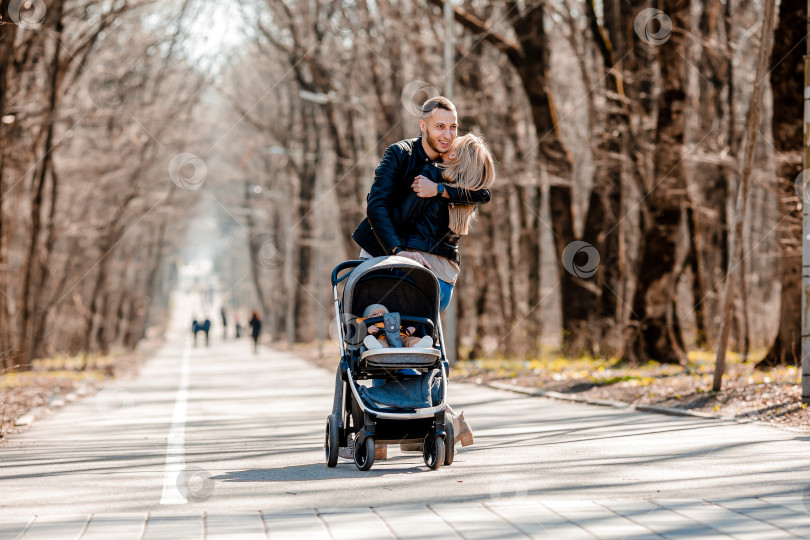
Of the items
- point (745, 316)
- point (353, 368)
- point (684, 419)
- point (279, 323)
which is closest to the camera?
point (353, 368)

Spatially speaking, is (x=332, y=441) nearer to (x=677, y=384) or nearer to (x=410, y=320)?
(x=410, y=320)

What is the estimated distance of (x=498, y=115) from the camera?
3278cm

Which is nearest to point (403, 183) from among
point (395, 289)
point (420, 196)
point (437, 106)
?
point (420, 196)

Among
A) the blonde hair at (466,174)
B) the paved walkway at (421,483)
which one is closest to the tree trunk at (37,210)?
Result: the paved walkway at (421,483)

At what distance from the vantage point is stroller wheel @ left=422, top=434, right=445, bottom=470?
767cm

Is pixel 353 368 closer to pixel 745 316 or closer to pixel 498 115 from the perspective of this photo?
pixel 745 316

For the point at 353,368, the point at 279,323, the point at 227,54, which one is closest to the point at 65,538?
the point at 353,368

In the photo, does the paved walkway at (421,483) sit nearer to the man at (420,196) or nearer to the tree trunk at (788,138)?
the man at (420,196)

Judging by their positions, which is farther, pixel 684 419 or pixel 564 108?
A: pixel 564 108

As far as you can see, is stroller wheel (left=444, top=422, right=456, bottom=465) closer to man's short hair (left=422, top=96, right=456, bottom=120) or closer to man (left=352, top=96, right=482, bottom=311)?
man (left=352, top=96, right=482, bottom=311)

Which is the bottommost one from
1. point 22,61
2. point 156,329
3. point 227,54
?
point 156,329

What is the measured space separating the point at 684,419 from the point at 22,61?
15340 mm

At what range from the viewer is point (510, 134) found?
105 feet

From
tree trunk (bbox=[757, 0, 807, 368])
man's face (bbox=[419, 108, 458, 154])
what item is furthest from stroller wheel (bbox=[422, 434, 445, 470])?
tree trunk (bbox=[757, 0, 807, 368])
